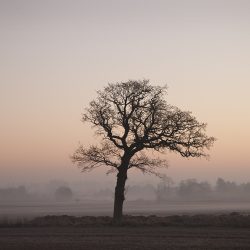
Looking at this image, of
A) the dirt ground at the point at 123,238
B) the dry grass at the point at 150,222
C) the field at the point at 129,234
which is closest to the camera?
the dirt ground at the point at 123,238

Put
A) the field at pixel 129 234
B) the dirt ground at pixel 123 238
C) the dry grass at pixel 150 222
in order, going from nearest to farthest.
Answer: the dirt ground at pixel 123 238 → the field at pixel 129 234 → the dry grass at pixel 150 222

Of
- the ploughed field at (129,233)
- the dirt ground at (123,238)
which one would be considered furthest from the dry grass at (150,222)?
the dirt ground at (123,238)

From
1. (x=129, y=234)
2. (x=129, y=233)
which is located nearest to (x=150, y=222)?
(x=129, y=233)

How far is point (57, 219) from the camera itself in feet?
154

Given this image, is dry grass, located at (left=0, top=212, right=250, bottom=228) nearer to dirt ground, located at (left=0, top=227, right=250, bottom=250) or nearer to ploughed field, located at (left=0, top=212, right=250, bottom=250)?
ploughed field, located at (left=0, top=212, right=250, bottom=250)

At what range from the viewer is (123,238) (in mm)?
33438

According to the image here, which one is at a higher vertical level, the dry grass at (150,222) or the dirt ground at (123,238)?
the dry grass at (150,222)

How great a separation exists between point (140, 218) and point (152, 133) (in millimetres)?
7937

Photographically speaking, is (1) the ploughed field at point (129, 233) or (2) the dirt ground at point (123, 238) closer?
(2) the dirt ground at point (123, 238)

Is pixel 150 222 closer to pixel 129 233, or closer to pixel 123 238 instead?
pixel 129 233

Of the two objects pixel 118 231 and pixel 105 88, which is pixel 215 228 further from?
pixel 105 88

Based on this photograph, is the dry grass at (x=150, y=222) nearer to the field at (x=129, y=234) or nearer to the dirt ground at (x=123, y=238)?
the field at (x=129, y=234)

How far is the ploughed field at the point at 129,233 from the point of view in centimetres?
Answer: 2970

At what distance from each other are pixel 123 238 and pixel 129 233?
3548 millimetres
